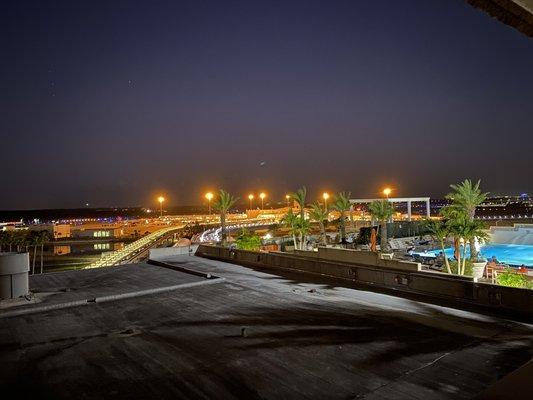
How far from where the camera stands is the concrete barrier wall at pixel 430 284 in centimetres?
883

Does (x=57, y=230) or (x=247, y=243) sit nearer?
(x=247, y=243)

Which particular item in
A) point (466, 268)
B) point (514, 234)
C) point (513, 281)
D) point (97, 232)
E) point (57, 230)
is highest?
point (514, 234)

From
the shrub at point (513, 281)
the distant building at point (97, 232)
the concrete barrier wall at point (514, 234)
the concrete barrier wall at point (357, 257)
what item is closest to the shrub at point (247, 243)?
the concrete barrier wall at point (357, 257)

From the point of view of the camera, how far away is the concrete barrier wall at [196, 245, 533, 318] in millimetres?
8828

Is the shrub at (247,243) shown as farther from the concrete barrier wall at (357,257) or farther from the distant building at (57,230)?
the distant building at (57,230)

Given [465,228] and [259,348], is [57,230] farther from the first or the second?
[259,348]

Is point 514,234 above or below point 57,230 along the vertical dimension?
above

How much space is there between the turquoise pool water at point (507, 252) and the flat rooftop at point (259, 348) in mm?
19572

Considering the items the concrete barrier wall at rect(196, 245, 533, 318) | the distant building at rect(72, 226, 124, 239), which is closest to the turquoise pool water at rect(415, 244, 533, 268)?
the concrete barrier wall at rect(196, 245, 533, 318)

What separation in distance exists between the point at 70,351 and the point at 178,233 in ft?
209

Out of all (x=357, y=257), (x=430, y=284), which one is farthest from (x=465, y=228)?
(x=430, y=284)

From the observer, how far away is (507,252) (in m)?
29.5

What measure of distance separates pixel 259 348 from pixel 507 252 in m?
29.8

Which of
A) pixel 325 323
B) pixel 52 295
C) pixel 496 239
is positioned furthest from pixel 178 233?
pixel 325 323
